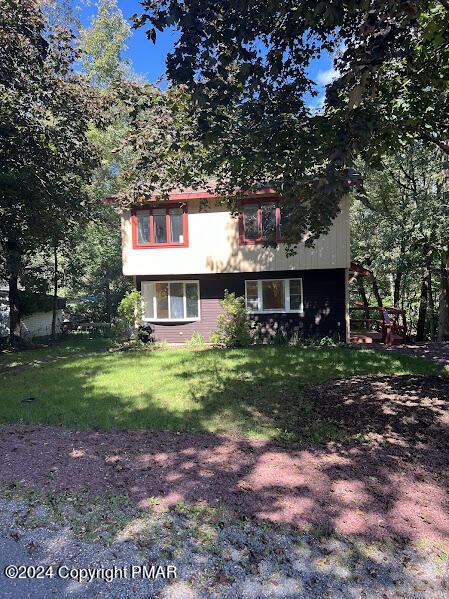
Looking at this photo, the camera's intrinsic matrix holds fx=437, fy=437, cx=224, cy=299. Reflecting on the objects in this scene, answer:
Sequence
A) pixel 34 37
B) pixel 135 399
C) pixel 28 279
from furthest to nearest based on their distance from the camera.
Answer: pixel 28 279
pixel 34 37
pixel 135 399

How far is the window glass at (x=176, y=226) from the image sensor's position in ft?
52.5

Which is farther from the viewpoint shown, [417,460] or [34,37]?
[34,37]

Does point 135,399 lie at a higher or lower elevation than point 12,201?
lower

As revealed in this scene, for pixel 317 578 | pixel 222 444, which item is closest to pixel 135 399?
pixel 222 444

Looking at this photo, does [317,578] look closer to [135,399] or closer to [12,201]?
[135,399]

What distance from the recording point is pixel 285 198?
5984 millimetres

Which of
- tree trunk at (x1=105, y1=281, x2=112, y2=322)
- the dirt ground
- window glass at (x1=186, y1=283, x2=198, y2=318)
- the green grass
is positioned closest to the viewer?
the dirt ground

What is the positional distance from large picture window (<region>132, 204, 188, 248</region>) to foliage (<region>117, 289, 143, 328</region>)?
6.85ft

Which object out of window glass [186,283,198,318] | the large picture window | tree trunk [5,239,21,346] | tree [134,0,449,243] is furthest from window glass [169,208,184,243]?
tree [134,0,449,243]

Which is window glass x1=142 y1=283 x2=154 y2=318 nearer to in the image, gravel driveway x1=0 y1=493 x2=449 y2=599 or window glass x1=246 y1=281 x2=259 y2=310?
window glass x1=246 y1=281 x2=259 y2=310

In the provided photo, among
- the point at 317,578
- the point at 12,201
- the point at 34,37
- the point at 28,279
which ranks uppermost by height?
the point at 34,37

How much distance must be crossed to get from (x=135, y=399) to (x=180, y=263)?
8.85 metres

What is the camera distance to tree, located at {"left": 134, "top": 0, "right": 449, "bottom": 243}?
4.32 meters

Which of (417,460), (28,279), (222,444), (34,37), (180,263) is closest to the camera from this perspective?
(417,460)
